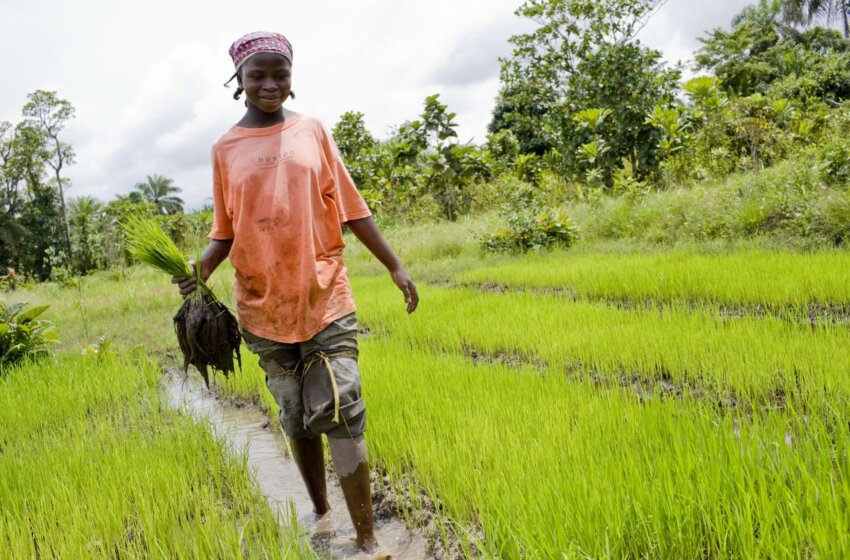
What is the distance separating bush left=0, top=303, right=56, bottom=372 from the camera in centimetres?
453

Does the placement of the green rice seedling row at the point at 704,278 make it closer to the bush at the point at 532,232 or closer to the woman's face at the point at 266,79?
the bush at the point at 532,232

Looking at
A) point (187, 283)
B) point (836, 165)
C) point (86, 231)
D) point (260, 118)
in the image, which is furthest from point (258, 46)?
point (86, 231)

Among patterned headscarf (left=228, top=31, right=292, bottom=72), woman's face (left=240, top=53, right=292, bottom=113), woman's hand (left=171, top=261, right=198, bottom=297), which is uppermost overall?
patterned headscarf (left=228, top=31, right=292, bottom=72)

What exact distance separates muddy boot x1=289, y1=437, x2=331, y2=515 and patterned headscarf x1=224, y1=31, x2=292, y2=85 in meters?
1.25

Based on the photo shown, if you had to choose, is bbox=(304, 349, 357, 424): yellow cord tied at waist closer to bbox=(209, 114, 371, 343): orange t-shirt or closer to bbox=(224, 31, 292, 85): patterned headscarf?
bbox=(209, 114, 371, 343): orange t-shirt

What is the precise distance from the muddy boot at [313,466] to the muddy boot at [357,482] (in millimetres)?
259

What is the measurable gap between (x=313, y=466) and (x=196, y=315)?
66cm

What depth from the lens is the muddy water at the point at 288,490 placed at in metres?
1.86

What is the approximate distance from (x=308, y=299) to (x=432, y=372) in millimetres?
1461

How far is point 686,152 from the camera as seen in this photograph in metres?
10.9

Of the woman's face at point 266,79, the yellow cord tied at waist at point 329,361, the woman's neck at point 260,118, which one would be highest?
the woman's face at point 266,79

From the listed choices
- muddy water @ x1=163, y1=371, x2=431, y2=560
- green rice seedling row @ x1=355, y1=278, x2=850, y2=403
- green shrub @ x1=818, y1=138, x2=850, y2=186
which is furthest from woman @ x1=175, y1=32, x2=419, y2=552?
green shrub @ x1=818, y1=138, x2=850, y2=186

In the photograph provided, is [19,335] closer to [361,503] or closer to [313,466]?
[313,466]

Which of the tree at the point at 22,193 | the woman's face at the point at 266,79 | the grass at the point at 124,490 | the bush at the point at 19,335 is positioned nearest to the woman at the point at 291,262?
the woman's face at the point at 266,79
